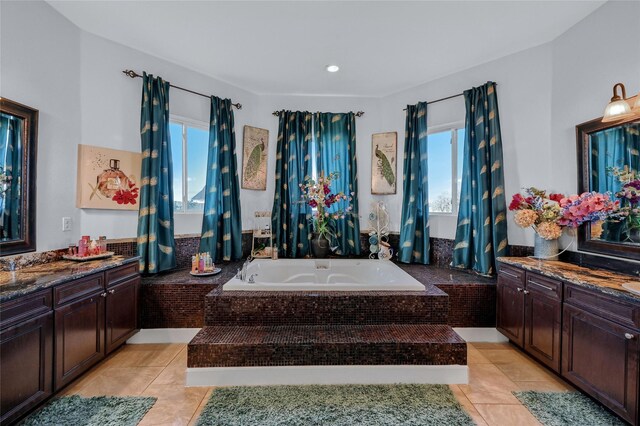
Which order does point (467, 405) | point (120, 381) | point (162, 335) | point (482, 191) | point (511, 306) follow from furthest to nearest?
point (482, 191) → point (162, 335) → point (511, 306) → point (120, 381) → point (467, 405)

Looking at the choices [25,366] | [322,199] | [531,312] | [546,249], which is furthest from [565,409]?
[25,366]

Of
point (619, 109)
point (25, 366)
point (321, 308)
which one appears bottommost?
point (25, 366)

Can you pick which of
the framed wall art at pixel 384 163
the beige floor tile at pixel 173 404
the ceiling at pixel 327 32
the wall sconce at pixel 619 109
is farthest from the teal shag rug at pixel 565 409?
the ceiling at pixel 327 32

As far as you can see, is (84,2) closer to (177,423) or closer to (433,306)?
(177,423)

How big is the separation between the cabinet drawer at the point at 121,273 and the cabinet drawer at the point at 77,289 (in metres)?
0.08

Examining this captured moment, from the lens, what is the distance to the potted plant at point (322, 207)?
3.66 metres

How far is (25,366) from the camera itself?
1589 mm

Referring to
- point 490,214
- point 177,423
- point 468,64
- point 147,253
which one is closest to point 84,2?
point 147,253

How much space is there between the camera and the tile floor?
1741 mm

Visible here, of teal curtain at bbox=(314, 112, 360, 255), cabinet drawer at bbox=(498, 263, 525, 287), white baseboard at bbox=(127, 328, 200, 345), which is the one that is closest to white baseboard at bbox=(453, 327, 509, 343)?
cabinet drawer at bbox=(498, 263, 525, 287)

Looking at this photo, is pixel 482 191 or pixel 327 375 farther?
pixel 482 191

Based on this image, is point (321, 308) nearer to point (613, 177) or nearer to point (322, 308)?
point (322, 308)

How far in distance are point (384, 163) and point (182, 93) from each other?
2.61 metres

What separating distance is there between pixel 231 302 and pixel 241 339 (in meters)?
0.33
